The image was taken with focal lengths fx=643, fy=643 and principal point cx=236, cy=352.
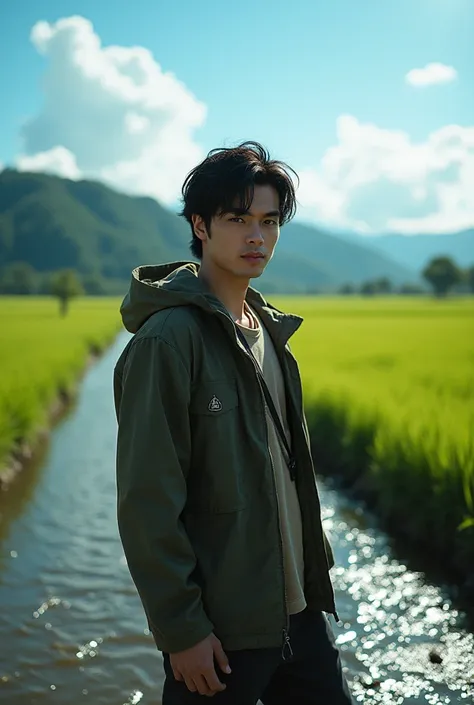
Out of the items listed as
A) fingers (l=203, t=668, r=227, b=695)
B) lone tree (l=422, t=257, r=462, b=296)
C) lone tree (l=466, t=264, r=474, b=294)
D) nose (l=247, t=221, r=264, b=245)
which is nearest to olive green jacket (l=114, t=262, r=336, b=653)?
fingers (l=203, t=668, r=227, b=695)

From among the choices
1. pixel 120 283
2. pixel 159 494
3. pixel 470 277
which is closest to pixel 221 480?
pixel 159 494

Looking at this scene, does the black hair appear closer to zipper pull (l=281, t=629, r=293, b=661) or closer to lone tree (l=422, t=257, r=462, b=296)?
zipper pull (l=281, t=629, r=293, b=661)

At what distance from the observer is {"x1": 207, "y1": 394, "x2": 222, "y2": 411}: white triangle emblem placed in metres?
1.96

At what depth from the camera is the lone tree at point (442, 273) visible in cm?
9700

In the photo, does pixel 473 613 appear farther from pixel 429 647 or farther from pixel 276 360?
pixel 276 360

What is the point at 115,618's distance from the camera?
5.22 meters

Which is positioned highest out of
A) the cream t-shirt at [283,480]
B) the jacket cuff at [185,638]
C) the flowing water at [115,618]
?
the cream t-shirt at [283,480]

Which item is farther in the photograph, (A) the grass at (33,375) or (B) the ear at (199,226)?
(A) the grass at (33,375)

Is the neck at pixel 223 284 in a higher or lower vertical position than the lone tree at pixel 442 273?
lower

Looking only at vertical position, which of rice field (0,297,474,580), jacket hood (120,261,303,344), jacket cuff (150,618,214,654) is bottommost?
rice field (0,297,474,580)

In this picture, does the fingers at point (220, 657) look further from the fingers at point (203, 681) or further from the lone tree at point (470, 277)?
the lone tree at point (470, 277)

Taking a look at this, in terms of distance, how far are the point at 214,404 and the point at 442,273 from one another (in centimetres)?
10073

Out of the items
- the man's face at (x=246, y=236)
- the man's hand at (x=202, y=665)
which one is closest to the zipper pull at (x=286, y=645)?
the man's hand at (x=202, y=665)

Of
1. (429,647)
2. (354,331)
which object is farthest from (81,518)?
(354,331)
